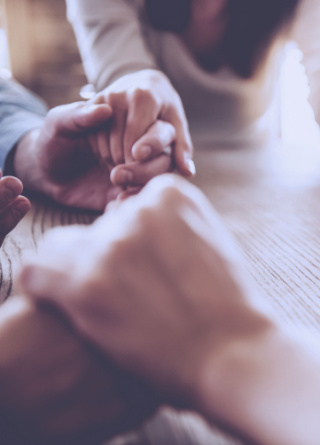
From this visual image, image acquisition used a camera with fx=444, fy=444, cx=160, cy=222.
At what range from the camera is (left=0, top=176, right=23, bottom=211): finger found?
0.35 m

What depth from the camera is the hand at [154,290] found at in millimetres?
156

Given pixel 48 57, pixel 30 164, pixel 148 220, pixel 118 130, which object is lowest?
pixel 48 57

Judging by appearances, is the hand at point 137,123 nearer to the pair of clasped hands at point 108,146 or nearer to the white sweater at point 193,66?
the pair of clasped hands at point 108,146

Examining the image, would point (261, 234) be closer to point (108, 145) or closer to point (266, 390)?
point (108, 145)

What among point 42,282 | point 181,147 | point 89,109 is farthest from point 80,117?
point 42,282

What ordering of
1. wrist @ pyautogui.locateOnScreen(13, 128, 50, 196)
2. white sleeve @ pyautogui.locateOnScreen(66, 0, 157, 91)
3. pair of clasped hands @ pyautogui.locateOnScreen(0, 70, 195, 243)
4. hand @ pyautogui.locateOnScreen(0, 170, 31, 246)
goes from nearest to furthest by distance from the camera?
hand @ pyautogui.locateOnScreen(0, 170, 31, 246) → pair of clasped hands @ pyautogui.locateOnScreen(0, 70, 195, 243) → wrist @ pyautogui.locateOnScreen(13, 128, 50, 196) → white sleeve @ pyautogui.locateOnScreen(66, 0, 157, 91)

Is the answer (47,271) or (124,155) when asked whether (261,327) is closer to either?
(47,271)

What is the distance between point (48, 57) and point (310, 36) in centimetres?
147

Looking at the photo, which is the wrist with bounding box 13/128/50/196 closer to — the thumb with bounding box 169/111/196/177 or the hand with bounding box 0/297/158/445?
the thumb with bounding box 169/111/196/177

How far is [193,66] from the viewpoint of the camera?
970mm

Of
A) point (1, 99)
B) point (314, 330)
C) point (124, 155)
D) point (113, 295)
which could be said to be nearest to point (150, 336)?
point (113, 295)

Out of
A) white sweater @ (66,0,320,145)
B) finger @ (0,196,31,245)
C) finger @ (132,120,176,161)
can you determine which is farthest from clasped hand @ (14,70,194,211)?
white sweater @ (66,0,320,145)

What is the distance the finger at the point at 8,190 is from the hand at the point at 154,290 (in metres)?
0.18

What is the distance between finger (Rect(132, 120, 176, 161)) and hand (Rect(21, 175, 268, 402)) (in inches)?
10.6
